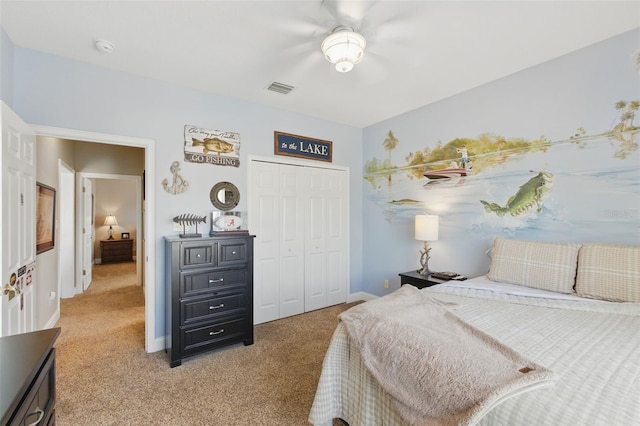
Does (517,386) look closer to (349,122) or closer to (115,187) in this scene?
(349,122)

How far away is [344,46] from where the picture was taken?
187 centimetres

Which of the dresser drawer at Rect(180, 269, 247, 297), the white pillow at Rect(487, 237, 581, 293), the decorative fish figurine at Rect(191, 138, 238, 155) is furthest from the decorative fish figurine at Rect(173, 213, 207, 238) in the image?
the white pillow at Rect(487, 237, 581, 293)

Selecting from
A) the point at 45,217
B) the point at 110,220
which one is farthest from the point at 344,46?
the point at 110,220

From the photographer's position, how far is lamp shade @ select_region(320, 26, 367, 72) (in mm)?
1853

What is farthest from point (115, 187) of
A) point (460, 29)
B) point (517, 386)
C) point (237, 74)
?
point (517, 386)

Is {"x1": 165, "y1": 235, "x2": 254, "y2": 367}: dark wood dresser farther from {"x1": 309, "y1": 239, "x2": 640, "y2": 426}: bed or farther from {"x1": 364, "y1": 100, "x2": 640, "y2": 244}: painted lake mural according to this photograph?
{"x1": 364, "y1": 100, "x2": 640, "y2": 244}: painted lake mural

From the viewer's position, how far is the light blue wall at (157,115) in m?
2.38

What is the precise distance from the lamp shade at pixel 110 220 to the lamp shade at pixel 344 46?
833cm

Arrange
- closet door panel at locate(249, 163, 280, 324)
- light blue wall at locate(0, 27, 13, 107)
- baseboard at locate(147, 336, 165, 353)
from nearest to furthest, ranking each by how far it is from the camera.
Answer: light blue wall at locate(0, 27, 13, 107), baseboard at locate(147, 336, 165, 353), closet door panel at locate(249, 163, 280, 324)

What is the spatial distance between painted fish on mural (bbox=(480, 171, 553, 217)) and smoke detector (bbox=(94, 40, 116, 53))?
372 centimetres

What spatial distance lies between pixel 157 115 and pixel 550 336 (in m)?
3.53

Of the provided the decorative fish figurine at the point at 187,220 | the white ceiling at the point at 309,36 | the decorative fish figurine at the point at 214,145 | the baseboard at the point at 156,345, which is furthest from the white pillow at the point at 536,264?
the baseboard at the point at 156,345

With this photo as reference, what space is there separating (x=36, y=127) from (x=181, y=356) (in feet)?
7.49

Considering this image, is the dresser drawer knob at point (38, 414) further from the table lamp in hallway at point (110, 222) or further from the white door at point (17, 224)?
the table lamp in hallway at point (110, 222)
